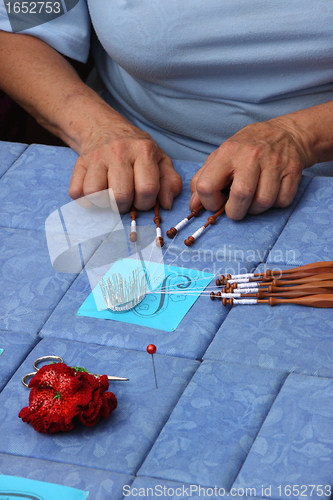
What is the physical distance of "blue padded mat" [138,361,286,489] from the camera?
0.68 metres

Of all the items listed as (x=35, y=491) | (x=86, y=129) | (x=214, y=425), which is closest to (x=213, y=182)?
(x=86, y=129)

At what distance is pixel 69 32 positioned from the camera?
1.48 meters

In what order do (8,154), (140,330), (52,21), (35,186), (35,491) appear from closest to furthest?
1. (35,491)
2. (140,330)
3. (35,186)
4. (8,154)
5. (52,21)

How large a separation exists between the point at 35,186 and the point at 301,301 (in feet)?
2.08

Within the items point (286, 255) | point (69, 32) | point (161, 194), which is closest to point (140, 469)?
point (286, 255)

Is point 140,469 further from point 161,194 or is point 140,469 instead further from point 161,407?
point 161,194

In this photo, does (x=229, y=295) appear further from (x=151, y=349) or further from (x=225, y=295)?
(x=151, y=349)

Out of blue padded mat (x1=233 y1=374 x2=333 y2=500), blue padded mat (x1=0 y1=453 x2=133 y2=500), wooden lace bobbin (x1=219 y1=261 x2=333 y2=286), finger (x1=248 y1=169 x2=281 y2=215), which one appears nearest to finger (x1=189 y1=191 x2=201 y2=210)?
finger (x1=248 y1=169 x2=281 y2=215)

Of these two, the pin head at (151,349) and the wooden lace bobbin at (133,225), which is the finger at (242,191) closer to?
the wooden lace bobbin at (133,225)

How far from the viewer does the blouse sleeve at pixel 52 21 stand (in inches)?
56.5

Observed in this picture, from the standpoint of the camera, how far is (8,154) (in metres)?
1.34

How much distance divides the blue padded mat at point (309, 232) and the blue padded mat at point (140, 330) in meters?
0.18

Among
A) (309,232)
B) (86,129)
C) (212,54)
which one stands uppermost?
(212,54)

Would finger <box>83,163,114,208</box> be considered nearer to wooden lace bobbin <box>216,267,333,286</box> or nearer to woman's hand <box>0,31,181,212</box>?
woman's hand <box>0,31,181,212</box>
